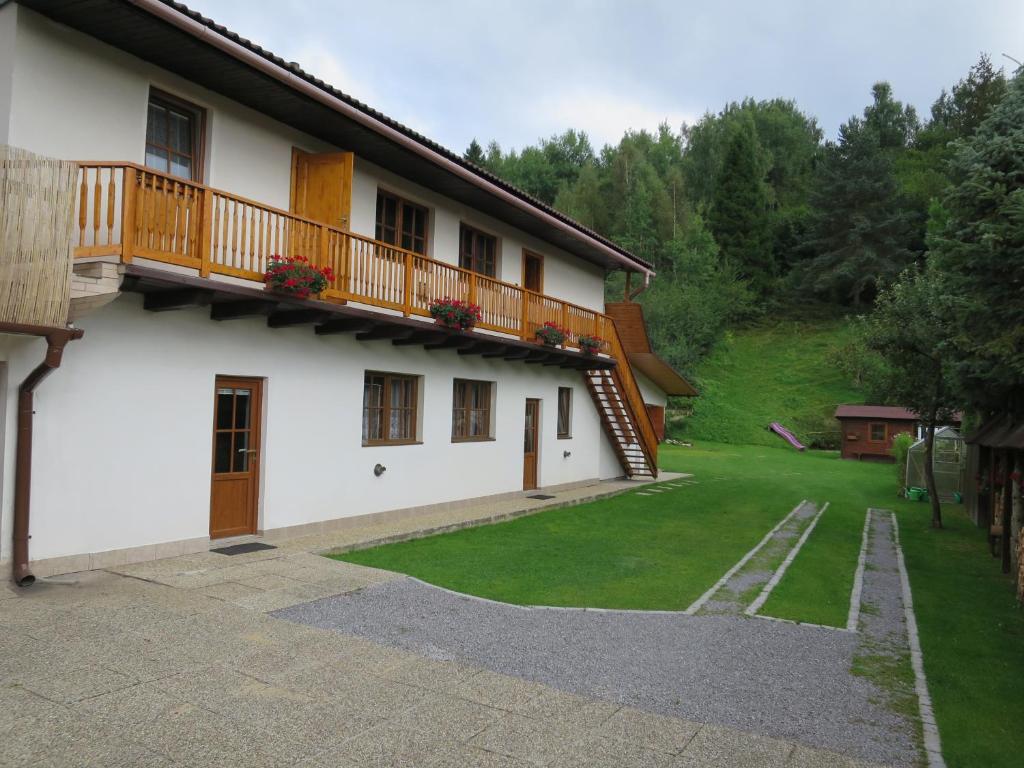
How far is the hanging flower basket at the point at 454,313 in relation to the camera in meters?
12.1

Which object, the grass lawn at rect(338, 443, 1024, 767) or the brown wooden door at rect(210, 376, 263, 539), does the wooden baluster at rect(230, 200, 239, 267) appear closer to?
the brown wooden door at rect(210, 376, 263, 539)

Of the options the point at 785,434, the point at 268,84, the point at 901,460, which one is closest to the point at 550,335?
the point at 268,84

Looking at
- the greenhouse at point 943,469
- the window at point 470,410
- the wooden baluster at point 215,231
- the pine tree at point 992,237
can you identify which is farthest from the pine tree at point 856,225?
the wooden baluster at point 215,231

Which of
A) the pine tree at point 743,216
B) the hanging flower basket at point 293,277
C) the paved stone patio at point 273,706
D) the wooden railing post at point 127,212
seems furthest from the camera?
the pine tree at point 743,216

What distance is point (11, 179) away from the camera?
658 centimetres

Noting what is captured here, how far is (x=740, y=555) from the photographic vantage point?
10.6 m

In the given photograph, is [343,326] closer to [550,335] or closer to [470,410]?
[470,410]

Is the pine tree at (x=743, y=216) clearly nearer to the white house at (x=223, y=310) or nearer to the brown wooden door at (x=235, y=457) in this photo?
the white house at (x=223, y=310)

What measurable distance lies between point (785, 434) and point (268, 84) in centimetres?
3221

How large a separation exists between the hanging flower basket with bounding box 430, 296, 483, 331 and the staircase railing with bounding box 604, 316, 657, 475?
6.34 meters

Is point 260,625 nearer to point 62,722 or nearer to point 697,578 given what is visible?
point 62,722

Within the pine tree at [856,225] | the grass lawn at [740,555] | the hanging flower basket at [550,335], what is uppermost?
the pine tree at [856,225]

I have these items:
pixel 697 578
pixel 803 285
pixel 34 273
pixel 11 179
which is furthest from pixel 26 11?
pixel 803 285

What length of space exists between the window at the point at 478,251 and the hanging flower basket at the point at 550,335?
1655 mm
